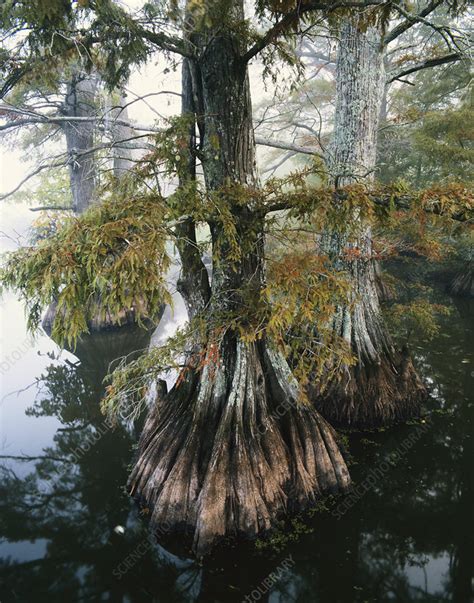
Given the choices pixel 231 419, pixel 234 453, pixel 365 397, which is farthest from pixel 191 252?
pixel 365 397

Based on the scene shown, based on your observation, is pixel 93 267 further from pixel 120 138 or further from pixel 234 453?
pixel 120 138

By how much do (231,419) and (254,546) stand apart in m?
1.09

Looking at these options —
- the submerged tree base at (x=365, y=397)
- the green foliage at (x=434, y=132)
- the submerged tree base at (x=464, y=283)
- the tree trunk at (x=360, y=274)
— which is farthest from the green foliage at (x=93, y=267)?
the submerged tree base at (x=464, y=283)

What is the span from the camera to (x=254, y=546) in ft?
11.7

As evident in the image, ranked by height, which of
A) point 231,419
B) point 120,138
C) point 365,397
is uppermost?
point 120,138

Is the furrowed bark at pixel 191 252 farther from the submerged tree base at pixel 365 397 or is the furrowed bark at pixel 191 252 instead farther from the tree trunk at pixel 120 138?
the submerged tree base at pixel 365 397

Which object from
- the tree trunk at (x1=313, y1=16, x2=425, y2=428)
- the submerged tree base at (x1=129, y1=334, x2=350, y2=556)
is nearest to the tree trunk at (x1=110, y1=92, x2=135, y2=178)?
the submerged tree base at (x1=129, y1=334, x2=350, y2=556)

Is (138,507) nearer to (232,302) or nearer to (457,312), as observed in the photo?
(232,302)

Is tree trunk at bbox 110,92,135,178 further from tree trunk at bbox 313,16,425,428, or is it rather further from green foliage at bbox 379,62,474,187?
green foliage at bbox 379,62,474,187

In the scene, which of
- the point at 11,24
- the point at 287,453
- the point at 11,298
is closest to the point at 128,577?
the point at 287,453

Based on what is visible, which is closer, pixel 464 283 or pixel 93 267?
pixel 93 267

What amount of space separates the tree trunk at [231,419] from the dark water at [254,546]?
0.28 metres

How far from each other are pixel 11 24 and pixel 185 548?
430 cm

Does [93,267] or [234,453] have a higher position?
[93,267]
